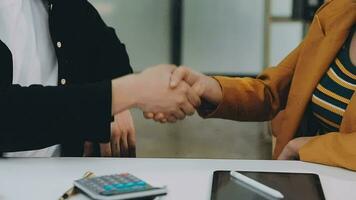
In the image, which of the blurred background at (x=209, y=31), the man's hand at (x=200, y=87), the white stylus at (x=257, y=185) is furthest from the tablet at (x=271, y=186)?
the blurred background at (x=209, y=31)

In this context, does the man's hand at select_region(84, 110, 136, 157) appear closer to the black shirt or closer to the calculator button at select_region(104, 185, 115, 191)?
the black shirt

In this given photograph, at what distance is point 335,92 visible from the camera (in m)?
1.44

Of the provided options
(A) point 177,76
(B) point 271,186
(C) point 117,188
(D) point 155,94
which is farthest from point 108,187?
(A) point 177,76

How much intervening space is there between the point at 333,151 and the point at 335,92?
0.29 metres

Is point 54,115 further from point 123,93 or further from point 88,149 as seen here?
point 88,149

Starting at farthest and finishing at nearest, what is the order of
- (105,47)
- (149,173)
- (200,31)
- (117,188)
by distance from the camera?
(200,31)
(105,47)
(149,173)
(117,188)

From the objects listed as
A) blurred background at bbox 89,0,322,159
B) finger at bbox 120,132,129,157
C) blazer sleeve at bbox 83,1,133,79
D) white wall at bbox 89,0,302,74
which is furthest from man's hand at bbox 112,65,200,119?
white wall at bbox 89,0,302,74

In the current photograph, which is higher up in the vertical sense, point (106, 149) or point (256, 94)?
point (256, 94)

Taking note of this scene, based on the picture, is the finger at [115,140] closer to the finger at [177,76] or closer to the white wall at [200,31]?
the finger at [177,76]

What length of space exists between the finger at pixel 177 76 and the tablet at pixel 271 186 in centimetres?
43

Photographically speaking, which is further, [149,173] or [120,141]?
[120,141]

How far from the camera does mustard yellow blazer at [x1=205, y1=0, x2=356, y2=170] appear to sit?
1493mm

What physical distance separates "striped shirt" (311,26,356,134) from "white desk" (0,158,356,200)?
0.91ft

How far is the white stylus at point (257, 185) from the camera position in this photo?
3.09 ft
